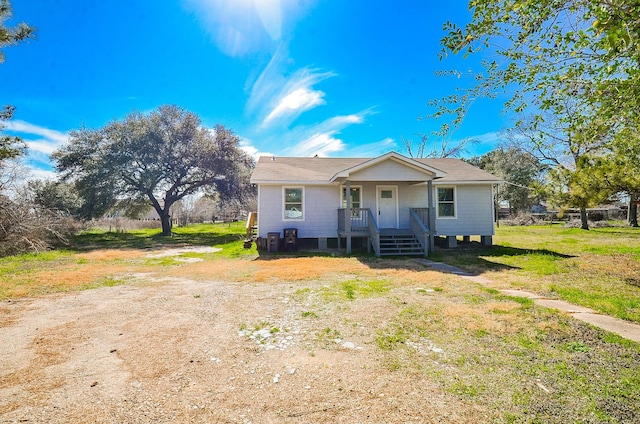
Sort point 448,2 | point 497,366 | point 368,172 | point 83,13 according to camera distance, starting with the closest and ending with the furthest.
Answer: point 497,366 < point 448,2 < point 83,13 < point 368,172

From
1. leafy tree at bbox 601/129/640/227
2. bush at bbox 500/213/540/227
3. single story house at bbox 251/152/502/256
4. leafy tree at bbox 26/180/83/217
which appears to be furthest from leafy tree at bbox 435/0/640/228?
bush at bbox 500/213/540/227

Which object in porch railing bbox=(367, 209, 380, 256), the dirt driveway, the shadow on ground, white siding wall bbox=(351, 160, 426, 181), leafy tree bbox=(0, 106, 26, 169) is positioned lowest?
the dirt driveway

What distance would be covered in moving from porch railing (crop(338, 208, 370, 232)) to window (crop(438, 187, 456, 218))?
3794mm

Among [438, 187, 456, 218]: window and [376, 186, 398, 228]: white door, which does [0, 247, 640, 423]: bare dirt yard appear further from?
[438, 187, 456, 218]: window

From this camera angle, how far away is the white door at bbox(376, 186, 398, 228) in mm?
13586

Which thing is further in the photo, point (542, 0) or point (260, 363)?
point (542, 0)

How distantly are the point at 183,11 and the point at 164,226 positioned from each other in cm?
1756

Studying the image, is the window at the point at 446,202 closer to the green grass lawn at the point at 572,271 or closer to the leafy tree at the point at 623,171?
the green grass lawn at the point at 572,271

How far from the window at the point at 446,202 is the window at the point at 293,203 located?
650 centimetres

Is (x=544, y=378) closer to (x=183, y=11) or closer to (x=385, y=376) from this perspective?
(x=385, y=376)

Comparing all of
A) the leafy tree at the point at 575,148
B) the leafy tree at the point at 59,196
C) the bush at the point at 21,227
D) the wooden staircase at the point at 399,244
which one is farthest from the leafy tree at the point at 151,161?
the leafy tree at the point at 575,148

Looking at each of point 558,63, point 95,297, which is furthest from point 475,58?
point 95,297

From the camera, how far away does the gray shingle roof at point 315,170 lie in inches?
508

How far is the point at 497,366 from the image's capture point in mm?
2900
